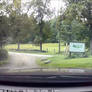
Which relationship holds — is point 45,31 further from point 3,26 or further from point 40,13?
point 3,26

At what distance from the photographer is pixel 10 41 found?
3.90 m

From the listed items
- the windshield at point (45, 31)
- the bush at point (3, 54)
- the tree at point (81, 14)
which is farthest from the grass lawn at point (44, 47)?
the tree at point (81, 14)

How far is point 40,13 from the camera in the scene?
3.81 m

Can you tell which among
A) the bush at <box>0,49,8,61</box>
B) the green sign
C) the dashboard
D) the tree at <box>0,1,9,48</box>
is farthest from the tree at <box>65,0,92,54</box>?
the dashboard

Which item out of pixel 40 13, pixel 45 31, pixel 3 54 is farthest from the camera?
pixel 3 54

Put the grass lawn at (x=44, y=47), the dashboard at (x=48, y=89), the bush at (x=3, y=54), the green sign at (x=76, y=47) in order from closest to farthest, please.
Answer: the dashboard at (x=48, y=89) → the grass lawn at (x=44, y=47) → the green sign at (x=76, y=47) → the bush at (x=3, y=54)

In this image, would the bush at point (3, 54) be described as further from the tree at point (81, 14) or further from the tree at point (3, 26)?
the tree at point (81, 14)

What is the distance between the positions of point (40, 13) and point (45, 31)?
0.47 m

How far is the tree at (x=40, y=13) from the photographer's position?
366 cm

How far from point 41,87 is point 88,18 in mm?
2675

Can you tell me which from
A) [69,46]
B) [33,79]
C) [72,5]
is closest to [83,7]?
[72,5]

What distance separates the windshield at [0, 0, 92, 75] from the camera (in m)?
3.66

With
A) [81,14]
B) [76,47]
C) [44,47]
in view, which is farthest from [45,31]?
[81,14]

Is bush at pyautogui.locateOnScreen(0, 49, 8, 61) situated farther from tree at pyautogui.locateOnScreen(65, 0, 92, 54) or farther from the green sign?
tree at pyautogui.locateOnScreen(65, 0, 92, 54)
